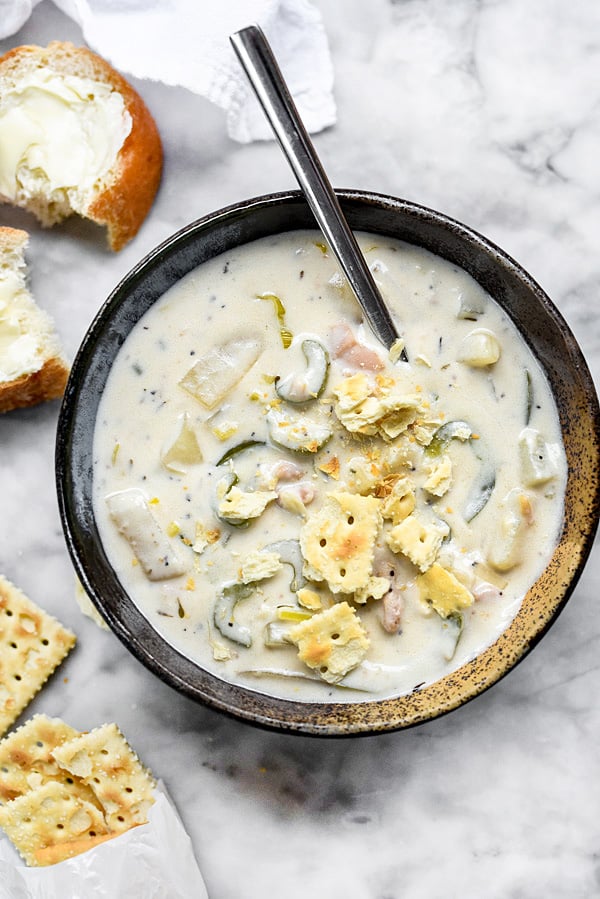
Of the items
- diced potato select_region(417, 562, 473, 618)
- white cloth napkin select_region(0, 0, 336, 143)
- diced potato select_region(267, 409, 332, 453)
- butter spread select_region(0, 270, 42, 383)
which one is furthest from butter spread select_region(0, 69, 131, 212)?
diced potato select_region(417, 562, 473, 618)

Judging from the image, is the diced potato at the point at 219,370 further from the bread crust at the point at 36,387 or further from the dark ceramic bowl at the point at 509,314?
the bread crust at the point at 36,387

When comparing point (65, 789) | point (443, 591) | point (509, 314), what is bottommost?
point (65, 789)

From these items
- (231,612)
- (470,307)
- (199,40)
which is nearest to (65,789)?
(231,612)

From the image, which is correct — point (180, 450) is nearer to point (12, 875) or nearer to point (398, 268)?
point (398, 268)

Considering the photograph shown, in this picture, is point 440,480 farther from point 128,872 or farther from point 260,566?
point 128,872

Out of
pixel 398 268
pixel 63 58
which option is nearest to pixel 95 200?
pixel 63 58

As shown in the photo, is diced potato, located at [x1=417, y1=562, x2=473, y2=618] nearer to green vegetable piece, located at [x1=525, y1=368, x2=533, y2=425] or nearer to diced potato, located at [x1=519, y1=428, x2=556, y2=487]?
diced potato, located at [x1=519, y1=428, x2=556, y2=487]
